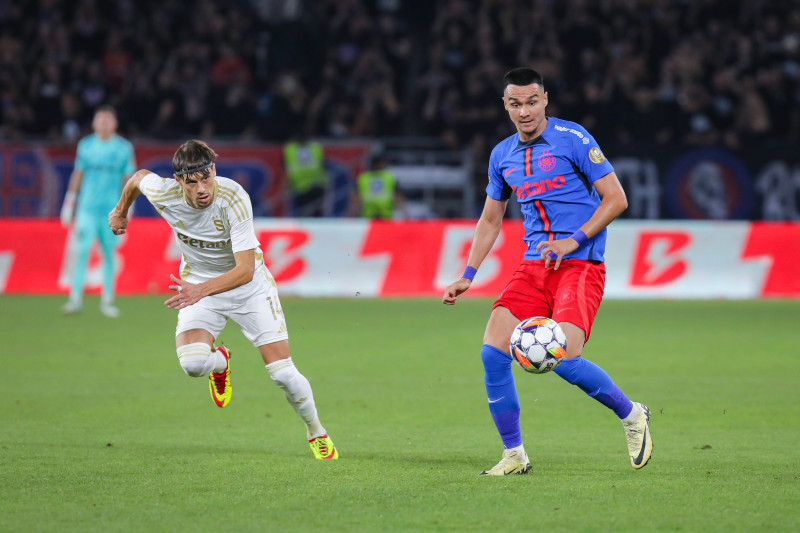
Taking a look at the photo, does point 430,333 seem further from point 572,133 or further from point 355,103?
point 355,103

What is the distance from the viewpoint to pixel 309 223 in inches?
636

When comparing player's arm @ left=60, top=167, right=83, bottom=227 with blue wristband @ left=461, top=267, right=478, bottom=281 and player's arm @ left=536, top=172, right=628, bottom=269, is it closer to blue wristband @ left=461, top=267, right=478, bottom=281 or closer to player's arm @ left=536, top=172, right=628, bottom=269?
blue wristband @ left=461, top=267, right=478, bottom=281

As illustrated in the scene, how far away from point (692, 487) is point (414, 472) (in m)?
1.40

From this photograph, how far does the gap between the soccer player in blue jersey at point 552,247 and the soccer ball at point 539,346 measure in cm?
18

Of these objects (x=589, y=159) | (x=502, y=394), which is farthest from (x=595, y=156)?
(x=502, y=394)

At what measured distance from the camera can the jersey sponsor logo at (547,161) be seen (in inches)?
235

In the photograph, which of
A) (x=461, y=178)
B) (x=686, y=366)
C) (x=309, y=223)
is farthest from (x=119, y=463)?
(x=461, y=178)

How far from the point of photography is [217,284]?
601cm

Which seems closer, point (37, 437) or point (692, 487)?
point (692, 487)

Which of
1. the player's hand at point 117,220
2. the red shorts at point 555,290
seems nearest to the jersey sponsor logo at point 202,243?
the player's hand at point 117,220

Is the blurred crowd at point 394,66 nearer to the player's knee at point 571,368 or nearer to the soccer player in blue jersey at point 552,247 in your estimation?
the soccer player in blue jersey at point 552,247

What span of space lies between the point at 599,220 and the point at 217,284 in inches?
81.0

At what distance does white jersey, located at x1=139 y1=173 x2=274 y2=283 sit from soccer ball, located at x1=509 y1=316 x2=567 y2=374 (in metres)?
1.64

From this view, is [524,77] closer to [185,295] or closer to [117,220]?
[185,295]
